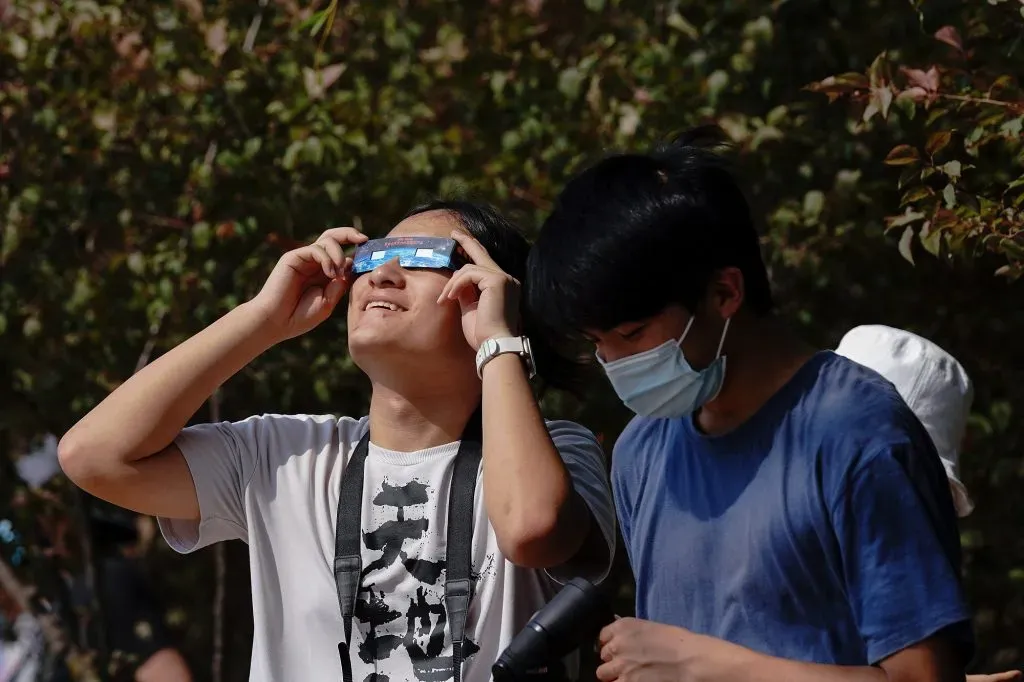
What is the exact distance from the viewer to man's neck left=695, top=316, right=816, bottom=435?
89.8 inches

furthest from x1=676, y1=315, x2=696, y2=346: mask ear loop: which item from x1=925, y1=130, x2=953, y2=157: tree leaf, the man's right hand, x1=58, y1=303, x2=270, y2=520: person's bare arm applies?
x1=925, y1=130, x2=953, y2=157: tree leaf

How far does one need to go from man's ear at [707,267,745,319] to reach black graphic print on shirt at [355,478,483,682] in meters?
0.76

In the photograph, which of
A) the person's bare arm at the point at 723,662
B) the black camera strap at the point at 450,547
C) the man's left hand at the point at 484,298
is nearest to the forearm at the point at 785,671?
the person's bare arm at the point at 723,662

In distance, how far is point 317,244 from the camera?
3.11 m

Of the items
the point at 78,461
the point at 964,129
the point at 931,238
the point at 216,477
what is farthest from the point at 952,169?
the point at 78,461

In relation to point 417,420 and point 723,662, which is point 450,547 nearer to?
point 417,420

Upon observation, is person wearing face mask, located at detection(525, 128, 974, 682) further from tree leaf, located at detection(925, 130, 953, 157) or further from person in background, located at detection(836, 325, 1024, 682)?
tree leaf, located at detection(925, 130, 953, 157)

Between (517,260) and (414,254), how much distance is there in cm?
28

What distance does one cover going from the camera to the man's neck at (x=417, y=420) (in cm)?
295

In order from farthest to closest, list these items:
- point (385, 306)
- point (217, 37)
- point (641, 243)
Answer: point (217, 37) → point (385, 306) → point (641, 243)

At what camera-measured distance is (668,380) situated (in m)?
2.28

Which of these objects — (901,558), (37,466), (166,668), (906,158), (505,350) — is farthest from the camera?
(37,466)

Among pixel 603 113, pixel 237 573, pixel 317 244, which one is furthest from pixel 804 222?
pixel 237 573

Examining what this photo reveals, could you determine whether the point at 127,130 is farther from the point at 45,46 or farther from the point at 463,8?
the point at 463,8
